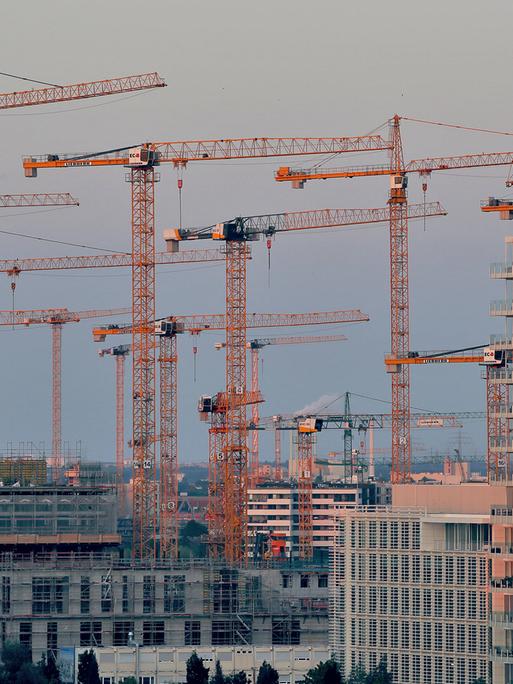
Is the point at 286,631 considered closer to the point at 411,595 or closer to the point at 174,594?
the point at 174,594

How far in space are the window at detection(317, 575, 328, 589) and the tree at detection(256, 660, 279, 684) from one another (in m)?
56.4

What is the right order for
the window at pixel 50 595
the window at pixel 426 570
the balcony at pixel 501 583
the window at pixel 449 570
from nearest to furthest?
the balcony at pixel 501 583 → the window at pixel 449 570 → the window at pixel 426 570 → the window at pixel 50 595

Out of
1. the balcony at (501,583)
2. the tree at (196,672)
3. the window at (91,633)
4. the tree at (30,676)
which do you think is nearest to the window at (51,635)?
the window at (91,633)

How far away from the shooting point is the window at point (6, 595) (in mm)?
162000

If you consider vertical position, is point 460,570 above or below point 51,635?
above

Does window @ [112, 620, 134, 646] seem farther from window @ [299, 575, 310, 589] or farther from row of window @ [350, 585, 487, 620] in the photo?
Result: row of window @ [350, 585, 487, 620]

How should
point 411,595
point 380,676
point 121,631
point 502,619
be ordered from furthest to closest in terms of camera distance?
point 121,631
point 411,595
point 380,676
point 502,619

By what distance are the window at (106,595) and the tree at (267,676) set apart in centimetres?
4151

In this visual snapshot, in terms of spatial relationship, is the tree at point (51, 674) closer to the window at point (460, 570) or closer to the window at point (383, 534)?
the window at point (383, 534)

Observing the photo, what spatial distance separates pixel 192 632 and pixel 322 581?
63.3 ft

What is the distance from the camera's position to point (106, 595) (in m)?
164

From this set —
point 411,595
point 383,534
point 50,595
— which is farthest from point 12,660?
point 411,595

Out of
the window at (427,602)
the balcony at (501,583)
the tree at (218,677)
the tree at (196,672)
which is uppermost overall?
the balcony at (501,583)

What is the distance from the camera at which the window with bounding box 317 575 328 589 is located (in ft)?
591
